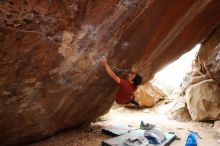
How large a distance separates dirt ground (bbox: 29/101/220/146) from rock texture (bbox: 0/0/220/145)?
1.16 ft

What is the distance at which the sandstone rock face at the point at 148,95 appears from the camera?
11133 mm

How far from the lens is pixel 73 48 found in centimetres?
430

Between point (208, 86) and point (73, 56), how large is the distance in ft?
20.4

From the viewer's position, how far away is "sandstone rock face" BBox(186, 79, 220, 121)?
870 cm

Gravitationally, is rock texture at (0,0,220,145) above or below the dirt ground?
above

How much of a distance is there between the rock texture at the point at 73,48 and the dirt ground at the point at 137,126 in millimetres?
353

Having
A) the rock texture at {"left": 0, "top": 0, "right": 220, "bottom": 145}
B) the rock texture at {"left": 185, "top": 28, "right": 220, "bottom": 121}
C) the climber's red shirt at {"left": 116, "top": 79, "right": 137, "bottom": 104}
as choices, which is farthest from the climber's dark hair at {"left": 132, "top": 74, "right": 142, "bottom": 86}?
the rock texture at {"left": 185, "top": 28, "right": 220, "bottom": 121}

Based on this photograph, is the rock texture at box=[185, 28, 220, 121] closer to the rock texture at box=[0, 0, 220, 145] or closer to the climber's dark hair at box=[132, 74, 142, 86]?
the rock texture at box=[0, 0, 220, 145]

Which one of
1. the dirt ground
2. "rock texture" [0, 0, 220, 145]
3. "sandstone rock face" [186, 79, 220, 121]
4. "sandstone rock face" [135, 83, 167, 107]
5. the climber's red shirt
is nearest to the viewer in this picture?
"rock texture" [0, 0, 220, 145]

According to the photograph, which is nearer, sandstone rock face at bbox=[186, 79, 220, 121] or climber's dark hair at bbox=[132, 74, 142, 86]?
climber's dark hair at bbox=[132, 74, 142, 86]

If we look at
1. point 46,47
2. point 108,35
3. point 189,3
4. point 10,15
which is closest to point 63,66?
point 46,47

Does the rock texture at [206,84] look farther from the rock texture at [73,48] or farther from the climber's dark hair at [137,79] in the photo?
the climber's dark hair at [137,79]

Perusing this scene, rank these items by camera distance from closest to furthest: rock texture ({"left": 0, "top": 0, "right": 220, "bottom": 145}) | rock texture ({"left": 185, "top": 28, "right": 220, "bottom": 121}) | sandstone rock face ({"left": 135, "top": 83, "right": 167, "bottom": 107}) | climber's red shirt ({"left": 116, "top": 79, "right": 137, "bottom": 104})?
rock texture ({"left": 0, "top": 0, "right": 220, "bottom": 145}) < climber's red shirt ({"left": 116, "top": 79, "right": 137, "bottom": 104}) < rock texture ({"left": 185, "top": 28, "right": 220, "bottom": 121}) < sandstone rock face ({"left": 135, "top": 83, "right": 167, "bottom": 107})

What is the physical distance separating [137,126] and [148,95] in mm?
3256
